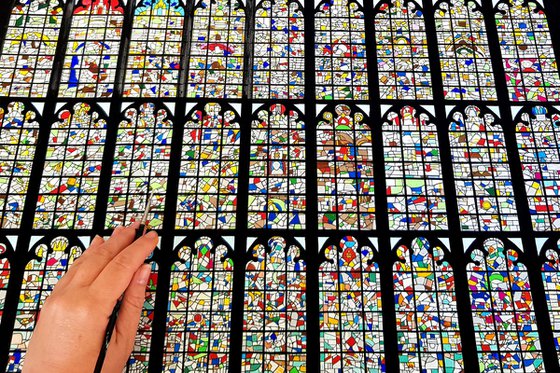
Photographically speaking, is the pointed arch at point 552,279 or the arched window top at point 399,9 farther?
the arched window top at point 399,9

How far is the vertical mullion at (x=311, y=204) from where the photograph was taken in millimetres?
7105

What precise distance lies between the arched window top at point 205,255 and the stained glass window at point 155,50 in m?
2.32

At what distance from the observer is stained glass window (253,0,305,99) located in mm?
8742

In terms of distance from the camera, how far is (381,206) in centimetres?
Result: 789

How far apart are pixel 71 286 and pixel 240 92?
681 centimetres

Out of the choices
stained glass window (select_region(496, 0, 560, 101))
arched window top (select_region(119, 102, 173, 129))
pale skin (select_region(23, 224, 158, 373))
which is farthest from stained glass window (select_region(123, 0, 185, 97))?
pale skin (select_region(23, 224, 158, 373))

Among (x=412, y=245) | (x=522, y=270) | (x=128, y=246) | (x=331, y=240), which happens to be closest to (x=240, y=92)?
(x=331, y=240)

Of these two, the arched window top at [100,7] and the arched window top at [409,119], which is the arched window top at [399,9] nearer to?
the arched window top at [409,119]

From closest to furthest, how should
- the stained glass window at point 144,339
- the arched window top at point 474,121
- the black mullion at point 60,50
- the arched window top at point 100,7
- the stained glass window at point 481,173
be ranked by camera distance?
the stained glass window at point 144,339 < the stained glass window at point 481,173 < the arched window top at point 474,121 < the black mullion at point 60,50 < the arched window top at point 100,7

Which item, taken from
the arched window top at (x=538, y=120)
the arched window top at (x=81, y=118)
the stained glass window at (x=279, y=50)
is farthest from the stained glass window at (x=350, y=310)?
the arched window top at (x=81, y=118)

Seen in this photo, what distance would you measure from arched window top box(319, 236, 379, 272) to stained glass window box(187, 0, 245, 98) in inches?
103

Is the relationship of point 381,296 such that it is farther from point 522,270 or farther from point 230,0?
point 230,0

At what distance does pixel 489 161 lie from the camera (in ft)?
27.2

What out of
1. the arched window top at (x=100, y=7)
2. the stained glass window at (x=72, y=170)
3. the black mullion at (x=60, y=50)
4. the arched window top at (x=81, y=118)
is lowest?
the stained glass window at (x=72, y=170)
